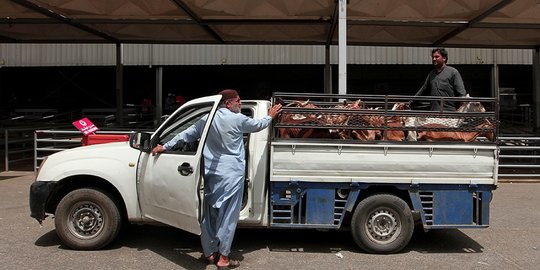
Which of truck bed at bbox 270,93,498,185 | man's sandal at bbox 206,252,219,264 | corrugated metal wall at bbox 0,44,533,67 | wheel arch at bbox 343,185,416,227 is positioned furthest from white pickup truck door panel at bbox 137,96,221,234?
corrugated metal wall at bbox 0,44,533,67

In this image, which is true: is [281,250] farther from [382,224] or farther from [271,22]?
[271,22]

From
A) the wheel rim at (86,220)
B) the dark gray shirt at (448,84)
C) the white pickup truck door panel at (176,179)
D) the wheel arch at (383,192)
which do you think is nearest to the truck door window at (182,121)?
the white pickup truck door panel at (176,179)

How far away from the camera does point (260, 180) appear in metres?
5.55

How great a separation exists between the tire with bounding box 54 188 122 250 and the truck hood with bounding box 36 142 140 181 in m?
0.25

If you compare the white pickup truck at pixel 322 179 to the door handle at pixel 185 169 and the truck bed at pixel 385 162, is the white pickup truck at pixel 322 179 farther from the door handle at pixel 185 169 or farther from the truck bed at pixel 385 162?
the door handle at pixel 185 169

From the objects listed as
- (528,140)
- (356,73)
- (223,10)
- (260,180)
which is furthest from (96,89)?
(260,180)

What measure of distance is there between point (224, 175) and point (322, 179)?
117 centimetres

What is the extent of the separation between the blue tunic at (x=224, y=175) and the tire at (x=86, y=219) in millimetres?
1228

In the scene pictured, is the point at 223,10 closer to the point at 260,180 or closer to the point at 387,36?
the point at 387,36

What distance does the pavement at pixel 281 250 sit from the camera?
17.7 feet

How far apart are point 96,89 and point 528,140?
24392 millimetres

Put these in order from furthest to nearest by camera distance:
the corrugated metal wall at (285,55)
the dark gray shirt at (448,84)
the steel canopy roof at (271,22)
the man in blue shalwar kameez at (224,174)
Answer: the corrugated metal wall at (285,55)
the steel canopy roof at (271,22)
the dark gray shirt at (448,84)
the man in blue shalwar kameez at (224,174)

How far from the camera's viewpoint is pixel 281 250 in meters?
5.92

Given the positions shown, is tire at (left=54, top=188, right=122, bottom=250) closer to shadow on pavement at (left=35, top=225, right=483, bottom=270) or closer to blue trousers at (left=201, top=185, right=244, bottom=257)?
shadow on pavement at (left=35, top=225, right=483, bottom=270)
